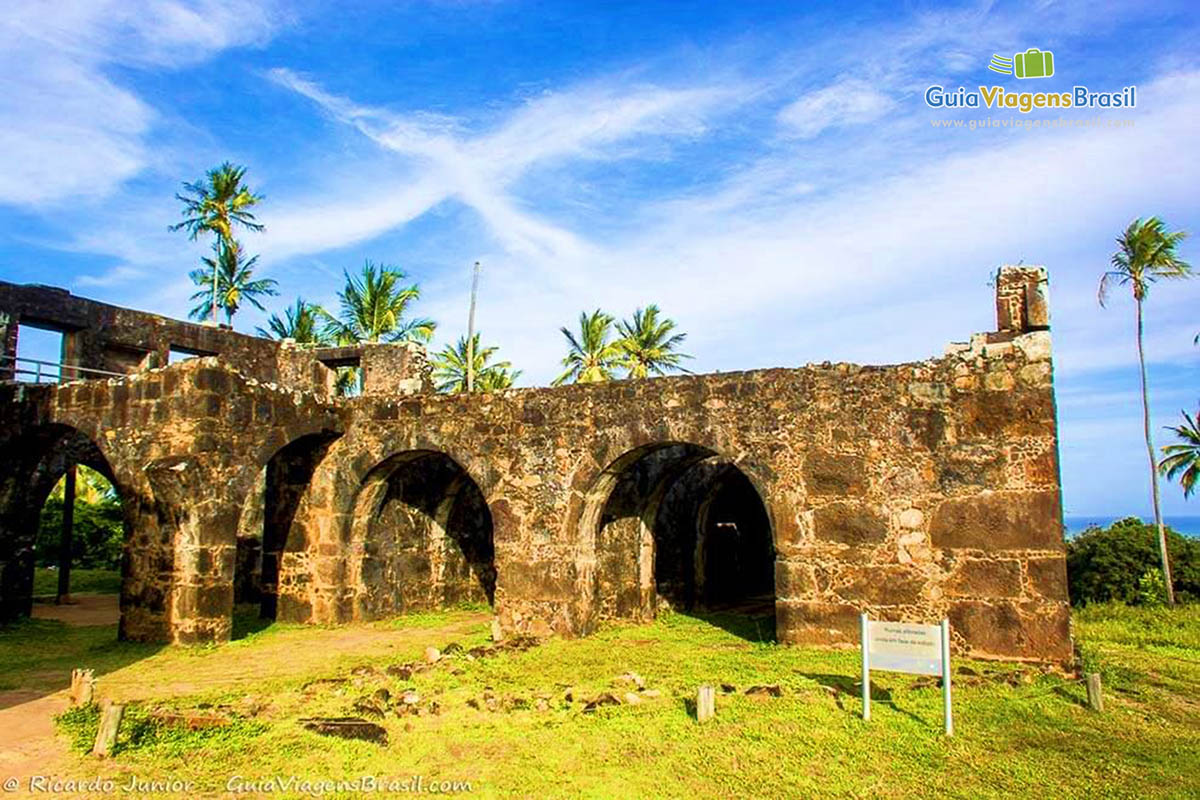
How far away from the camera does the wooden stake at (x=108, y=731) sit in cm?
698

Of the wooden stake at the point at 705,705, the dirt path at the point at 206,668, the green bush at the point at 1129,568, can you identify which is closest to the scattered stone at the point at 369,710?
the dirt path at the point at 206,668

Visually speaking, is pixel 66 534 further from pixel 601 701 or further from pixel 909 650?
pixel 909 650

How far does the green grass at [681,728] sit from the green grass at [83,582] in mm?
10303

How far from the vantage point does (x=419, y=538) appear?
15.8m

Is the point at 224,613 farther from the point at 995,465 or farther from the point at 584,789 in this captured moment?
the point at 995,465

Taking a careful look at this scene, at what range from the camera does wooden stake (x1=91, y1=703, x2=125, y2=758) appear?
6.98 meters

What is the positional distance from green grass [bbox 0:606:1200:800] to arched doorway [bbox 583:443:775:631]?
2391 mm

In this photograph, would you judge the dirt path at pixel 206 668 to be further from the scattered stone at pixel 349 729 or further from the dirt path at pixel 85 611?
the scattered stone at pixel 349 729

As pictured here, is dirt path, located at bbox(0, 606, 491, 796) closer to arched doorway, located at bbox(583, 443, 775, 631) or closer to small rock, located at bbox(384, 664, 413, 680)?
small rock, located at bbox(384, 664, 413, 680)

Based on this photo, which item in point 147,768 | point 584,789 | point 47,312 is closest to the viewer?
point 584,789

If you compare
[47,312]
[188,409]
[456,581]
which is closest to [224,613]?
[188,409]

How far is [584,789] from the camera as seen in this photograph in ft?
20.4

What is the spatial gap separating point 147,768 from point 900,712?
6.42 m

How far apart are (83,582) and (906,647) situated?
22.1m
